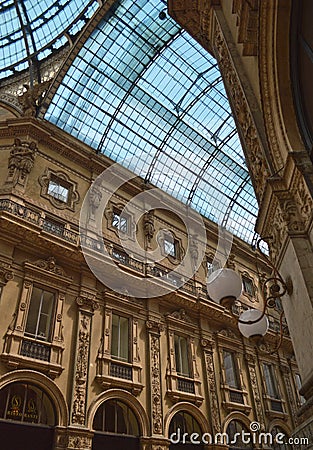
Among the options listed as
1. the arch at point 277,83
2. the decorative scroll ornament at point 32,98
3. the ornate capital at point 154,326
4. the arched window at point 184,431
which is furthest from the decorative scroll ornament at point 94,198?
the arch at point 277,83

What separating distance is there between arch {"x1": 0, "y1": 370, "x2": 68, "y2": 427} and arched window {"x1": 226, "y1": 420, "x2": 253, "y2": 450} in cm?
755

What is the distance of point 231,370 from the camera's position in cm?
1692

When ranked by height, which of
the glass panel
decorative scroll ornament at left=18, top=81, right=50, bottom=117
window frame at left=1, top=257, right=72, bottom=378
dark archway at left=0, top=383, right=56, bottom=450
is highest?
→ decorative scroll ornament at left=18, top=81, right=50, bottom=117

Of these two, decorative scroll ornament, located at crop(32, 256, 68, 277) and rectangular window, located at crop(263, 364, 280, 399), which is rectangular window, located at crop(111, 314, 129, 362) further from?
rectangular window, located at crop(263, 364, 280, 399)

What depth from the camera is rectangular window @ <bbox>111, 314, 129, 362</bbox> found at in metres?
13.0

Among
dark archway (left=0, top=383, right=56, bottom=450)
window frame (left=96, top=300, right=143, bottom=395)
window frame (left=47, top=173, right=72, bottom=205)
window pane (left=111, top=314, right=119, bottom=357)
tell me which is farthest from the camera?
window frame (left=47, top=173, right=72, bottom=205)

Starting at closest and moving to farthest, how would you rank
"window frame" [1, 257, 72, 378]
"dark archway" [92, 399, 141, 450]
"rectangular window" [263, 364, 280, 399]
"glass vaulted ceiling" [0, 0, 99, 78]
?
"window frame" [1, 257, 72, 378] → "dark archway" [92, 399, 141, 450] → "glass vaulted ceiling" [0, 0, 99, 78] → "rectangular window" [263, 364, 280, 399]

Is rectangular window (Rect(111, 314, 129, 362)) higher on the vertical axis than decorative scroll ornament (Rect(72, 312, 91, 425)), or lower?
higher

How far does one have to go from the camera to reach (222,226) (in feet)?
79.0

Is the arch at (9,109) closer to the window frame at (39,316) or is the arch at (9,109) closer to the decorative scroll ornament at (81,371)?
the window frame at (39,316)

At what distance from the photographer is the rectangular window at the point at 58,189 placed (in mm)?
14875

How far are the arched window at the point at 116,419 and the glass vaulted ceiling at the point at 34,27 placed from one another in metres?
16.2

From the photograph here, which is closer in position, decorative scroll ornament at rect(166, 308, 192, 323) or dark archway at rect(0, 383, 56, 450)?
dark archway at rect(0, 383, 56, 450)

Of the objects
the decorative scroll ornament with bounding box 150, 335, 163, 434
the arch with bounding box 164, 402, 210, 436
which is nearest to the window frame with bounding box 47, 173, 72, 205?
the decorative scroll ornament with bounding box 150, 335, 163, 434
